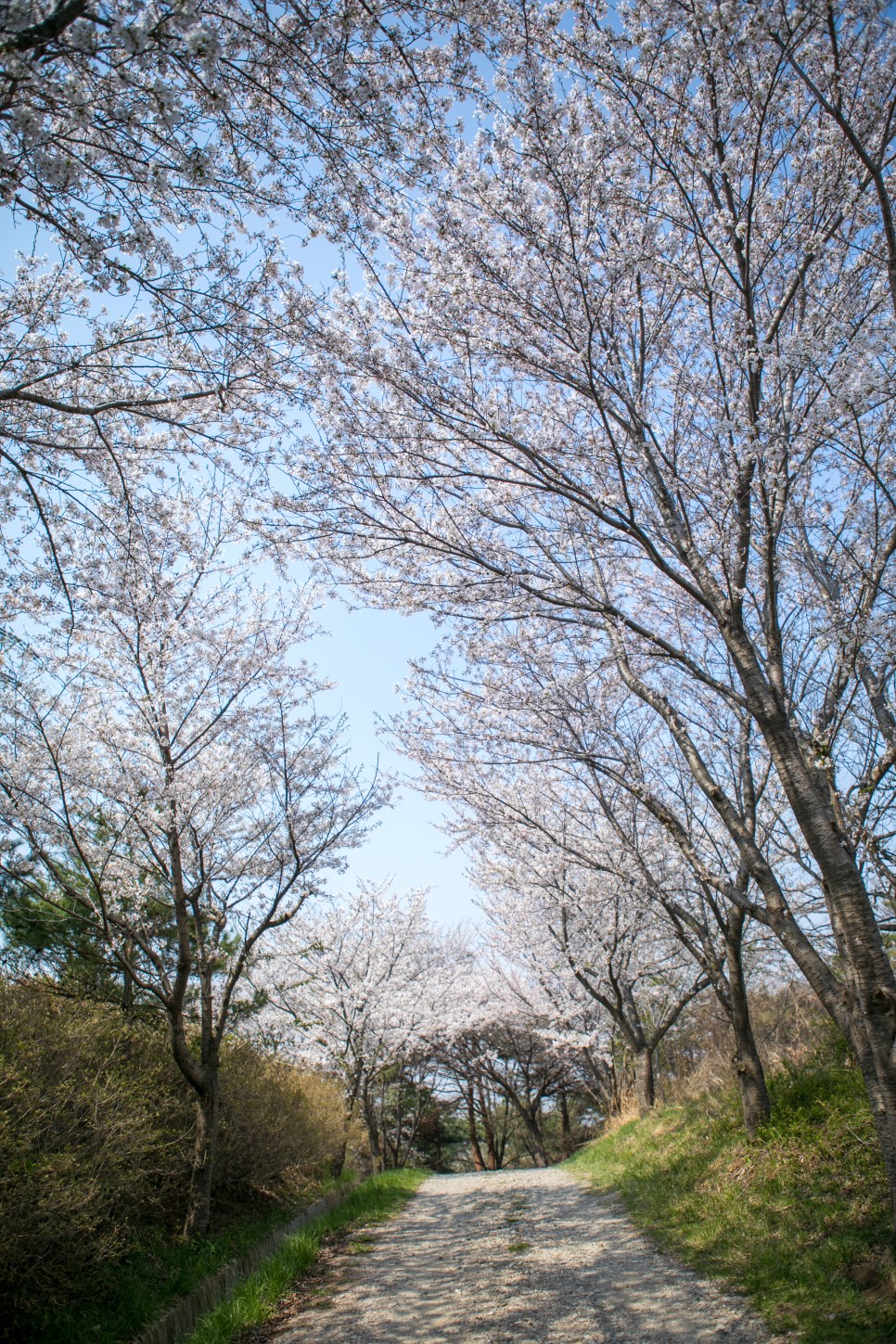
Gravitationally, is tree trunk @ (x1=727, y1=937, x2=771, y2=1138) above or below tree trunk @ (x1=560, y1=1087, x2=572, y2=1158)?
above

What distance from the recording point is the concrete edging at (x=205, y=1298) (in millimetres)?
4203

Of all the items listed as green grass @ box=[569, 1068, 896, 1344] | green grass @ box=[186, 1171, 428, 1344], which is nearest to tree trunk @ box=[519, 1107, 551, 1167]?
green grass @ box=[186, 1171, 428, 1344]

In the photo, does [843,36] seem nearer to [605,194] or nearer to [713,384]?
[605,194]

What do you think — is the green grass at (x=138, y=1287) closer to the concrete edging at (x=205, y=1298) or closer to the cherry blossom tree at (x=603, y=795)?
the concrete edging at (x=205, y=1298)

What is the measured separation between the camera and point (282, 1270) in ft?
17.9

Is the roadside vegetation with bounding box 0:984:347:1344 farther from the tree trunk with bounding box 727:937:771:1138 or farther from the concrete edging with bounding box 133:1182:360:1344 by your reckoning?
the tree trunk with bounding box 727:937:771:1138

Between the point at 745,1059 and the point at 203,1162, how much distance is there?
4.71 meters

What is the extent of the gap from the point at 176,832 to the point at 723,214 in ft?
19.5

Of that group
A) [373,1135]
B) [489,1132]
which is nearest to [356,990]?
[373,1135]

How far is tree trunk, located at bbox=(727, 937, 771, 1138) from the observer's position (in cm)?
607

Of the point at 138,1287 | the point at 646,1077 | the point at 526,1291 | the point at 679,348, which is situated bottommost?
the point at 526,1291

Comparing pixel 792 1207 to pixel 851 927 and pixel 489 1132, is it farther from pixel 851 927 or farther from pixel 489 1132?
pixel 489 1132

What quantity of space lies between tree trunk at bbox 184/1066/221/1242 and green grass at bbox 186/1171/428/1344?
688 mm

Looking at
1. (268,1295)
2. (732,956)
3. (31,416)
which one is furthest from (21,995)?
(732,956)
